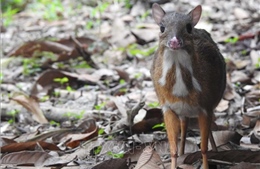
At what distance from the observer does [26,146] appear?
195 inches

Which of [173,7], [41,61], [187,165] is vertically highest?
[173,7]

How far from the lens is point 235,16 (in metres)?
9.43

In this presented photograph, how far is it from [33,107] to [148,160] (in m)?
2.23

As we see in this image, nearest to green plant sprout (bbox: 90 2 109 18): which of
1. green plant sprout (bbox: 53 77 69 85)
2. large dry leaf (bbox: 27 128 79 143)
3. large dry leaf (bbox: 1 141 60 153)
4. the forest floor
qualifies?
the forest floor

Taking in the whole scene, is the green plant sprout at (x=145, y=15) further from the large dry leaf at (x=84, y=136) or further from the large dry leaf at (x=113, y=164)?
the large dry leaf at (x=113, y=164)

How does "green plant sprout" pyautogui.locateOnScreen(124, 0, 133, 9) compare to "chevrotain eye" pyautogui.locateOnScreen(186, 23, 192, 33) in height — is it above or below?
above

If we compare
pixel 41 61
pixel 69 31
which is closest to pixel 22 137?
pixel 41 61

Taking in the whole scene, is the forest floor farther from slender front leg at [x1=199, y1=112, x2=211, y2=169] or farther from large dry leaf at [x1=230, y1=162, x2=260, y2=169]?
slender front leg at [x1=199, y1=112, x2=211, y2=169]

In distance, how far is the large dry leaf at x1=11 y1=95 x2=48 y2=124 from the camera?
5.94m

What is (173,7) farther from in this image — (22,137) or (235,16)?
(22,137)

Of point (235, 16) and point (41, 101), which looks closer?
point (41, 101)

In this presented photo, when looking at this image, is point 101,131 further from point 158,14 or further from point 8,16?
point 8,16

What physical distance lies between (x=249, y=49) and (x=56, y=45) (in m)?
2.60

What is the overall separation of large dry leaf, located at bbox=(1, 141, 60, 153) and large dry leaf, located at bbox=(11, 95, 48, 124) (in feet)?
3.26
